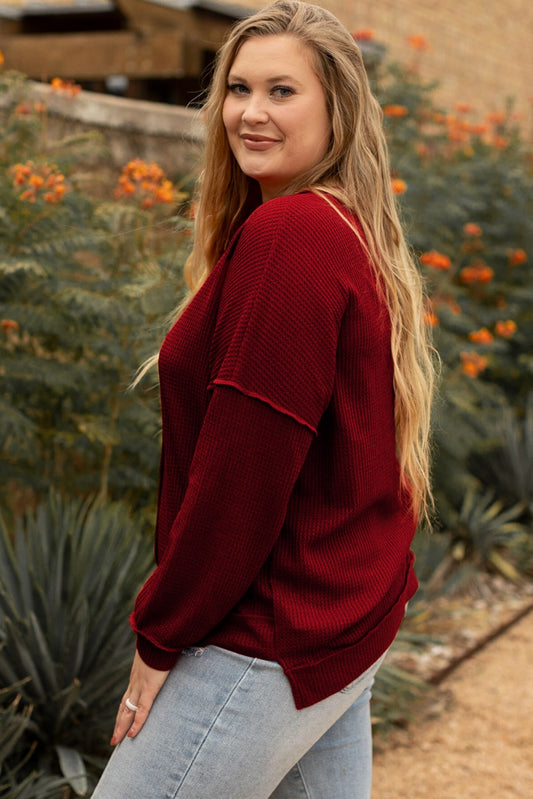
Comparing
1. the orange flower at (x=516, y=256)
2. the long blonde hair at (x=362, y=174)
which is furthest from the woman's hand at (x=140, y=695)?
the orange flower at (x=516, y=256)

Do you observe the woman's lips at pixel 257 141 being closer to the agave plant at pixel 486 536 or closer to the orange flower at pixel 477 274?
the agave plant at pixel 486 536

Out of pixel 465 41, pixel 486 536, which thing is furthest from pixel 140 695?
pixel 465 41

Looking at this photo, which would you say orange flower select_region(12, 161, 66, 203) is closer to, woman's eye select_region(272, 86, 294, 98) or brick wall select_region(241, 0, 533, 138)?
woman's eye select_region(272, 86, 294, 98)

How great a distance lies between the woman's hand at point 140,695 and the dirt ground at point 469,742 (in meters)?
2.11

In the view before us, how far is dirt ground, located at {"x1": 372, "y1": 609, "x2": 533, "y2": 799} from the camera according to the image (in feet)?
11.1

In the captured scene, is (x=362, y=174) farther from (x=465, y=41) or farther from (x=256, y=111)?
(x=465, y=41)

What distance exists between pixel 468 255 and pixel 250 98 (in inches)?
206

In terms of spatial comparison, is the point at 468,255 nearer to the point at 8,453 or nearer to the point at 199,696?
the point at 8,453

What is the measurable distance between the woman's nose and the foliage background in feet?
4.20

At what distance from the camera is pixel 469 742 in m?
3.69

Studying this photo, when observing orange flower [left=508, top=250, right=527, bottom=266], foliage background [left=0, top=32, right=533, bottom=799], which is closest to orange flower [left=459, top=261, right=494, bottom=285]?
foliage background [left=0, top=32, right=533, bottom=799]

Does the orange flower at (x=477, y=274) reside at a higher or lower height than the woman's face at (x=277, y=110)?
lower

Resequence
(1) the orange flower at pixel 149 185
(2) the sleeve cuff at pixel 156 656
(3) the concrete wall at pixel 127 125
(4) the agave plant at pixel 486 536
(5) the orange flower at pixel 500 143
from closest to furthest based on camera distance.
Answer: (2) the sleeve cuff at pixel 156 656 → (1) the orange flower at pixel 149 185 → (3) the concrete wall at pixel 127 125 → (4) the agave plant at pixel 486 536 → (5) the orange flower at pixel 500 143

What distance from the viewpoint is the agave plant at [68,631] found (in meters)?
2.71
